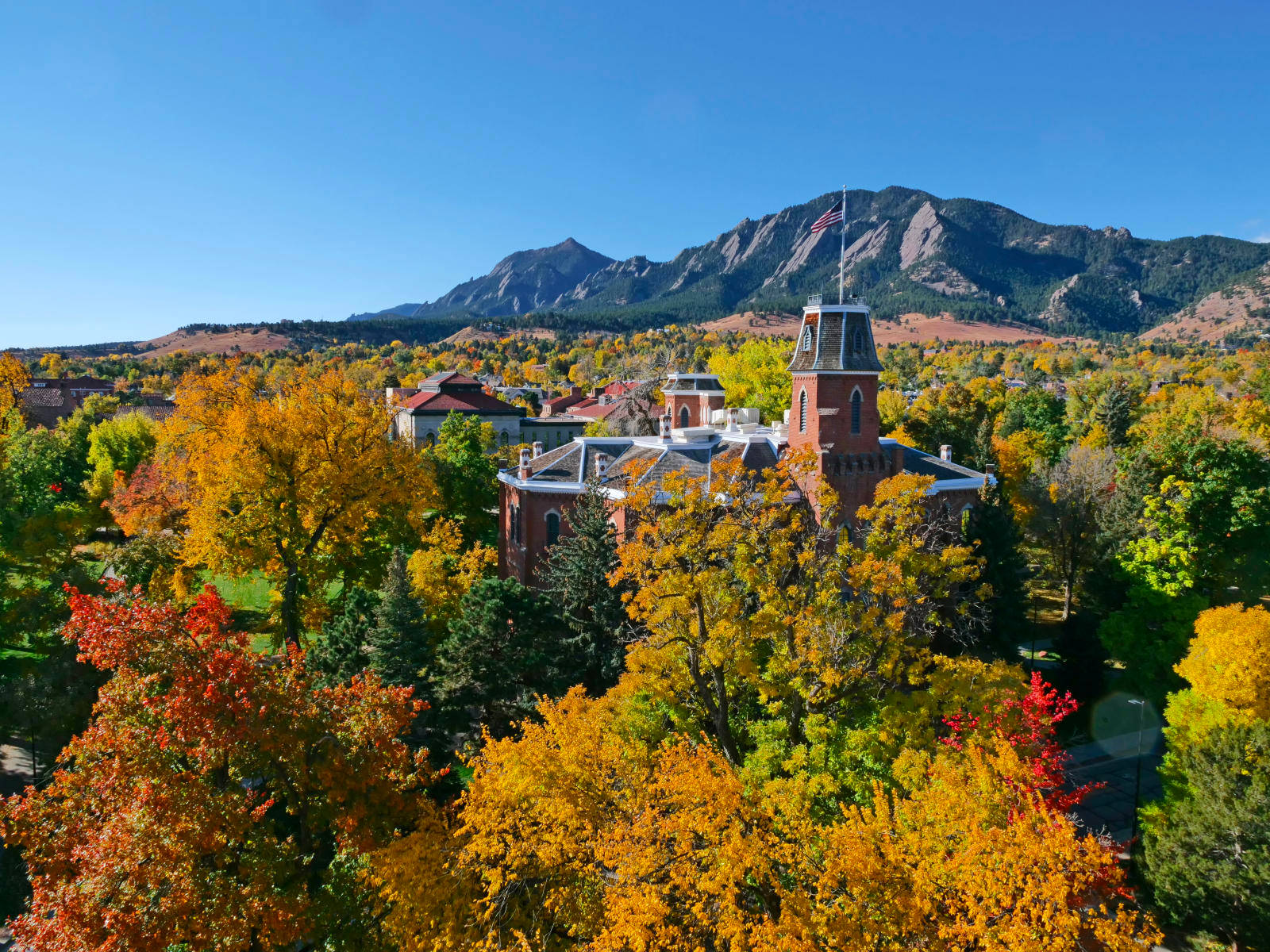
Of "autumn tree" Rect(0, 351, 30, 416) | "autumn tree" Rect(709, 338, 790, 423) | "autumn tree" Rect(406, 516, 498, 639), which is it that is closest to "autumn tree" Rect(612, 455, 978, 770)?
"autumn tree" Rect(406, 516, 498, 639)

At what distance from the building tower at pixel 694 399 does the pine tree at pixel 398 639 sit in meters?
24.2

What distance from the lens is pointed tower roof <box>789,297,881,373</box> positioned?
32062 millimetres

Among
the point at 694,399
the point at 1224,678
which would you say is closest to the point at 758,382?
the point at 694,399

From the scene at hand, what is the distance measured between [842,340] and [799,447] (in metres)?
4.85

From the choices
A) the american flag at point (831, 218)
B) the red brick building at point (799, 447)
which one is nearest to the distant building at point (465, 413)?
the red brick building at point (799, 447)

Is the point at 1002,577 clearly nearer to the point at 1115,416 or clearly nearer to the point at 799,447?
the point at 799,447

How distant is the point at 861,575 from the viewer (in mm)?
21453

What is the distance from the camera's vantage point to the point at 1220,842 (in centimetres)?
1941

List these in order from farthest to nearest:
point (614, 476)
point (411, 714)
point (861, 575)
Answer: point (614, 476) → point (861, 575) → point (411, 714)

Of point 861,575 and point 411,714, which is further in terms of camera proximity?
point 861,575

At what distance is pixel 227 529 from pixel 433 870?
65.8 ft

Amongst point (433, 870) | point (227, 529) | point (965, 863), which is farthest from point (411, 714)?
point (227, 529)

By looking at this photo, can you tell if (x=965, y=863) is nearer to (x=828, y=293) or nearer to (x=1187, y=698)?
(x=1187, y=698)

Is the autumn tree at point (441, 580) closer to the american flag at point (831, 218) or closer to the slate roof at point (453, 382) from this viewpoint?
the american flag at point (831, 218)
